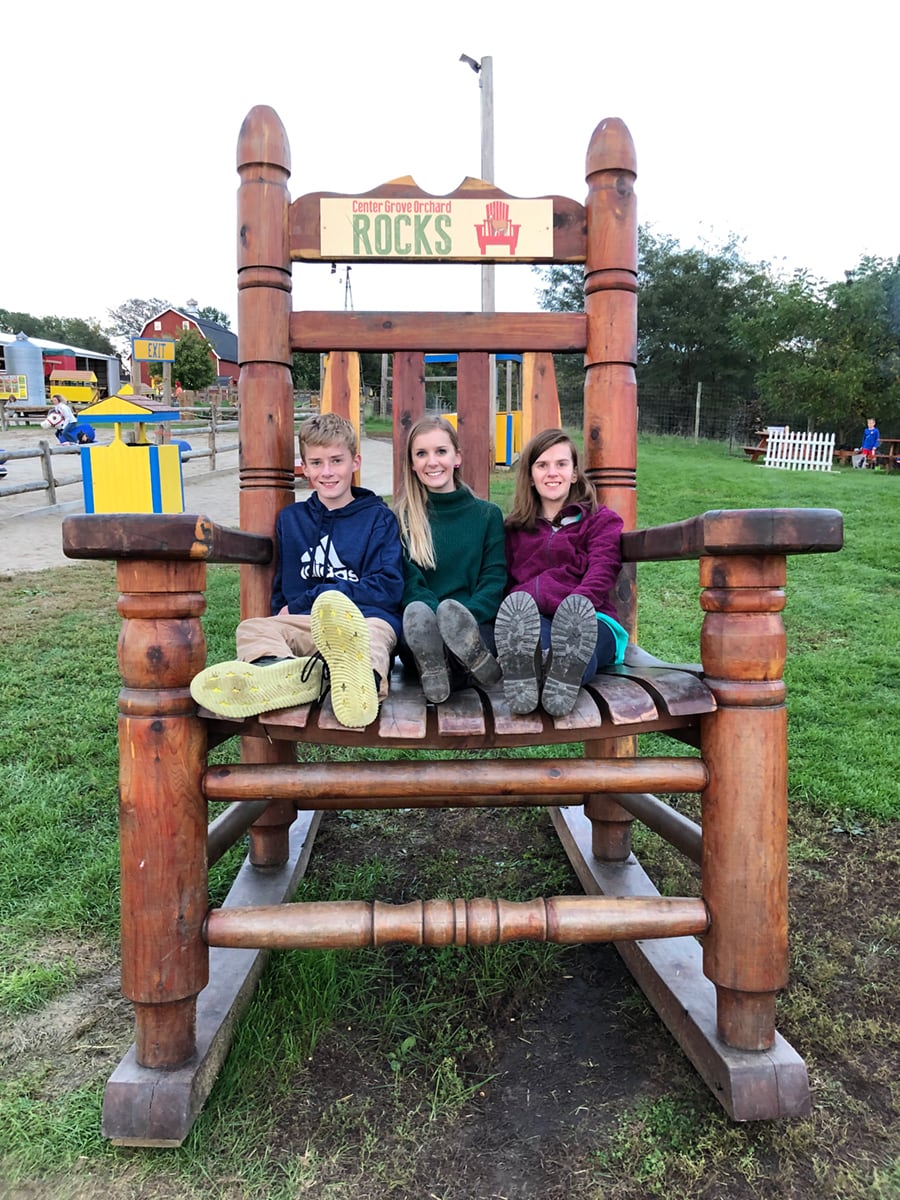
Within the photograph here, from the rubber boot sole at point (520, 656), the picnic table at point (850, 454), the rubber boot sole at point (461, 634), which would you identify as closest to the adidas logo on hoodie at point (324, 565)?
the rubber boot sole at point (461, 634)

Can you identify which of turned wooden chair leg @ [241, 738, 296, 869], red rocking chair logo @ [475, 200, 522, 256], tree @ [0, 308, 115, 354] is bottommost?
turned wooden chair leg @ [241, 738, 296, 869]

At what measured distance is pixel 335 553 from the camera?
200 cm

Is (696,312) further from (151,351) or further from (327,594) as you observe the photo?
(327,594)

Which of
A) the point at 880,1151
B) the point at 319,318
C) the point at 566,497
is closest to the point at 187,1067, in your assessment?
the point at 880,1151

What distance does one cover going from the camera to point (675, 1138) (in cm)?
135

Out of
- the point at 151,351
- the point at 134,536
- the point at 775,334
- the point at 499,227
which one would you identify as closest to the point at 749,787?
the point at 134,536

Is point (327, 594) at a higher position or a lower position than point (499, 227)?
lower

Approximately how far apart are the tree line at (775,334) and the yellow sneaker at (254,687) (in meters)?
19.7

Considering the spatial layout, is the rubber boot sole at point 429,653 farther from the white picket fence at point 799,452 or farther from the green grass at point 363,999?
the white picket fence at point 799,452

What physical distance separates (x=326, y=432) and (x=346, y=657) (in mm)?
846

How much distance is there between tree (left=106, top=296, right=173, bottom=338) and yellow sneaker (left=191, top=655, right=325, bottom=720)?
60.7m

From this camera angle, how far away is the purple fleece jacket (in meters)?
1.87

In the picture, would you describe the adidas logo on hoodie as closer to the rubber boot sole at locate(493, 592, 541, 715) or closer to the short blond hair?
the short blond hair

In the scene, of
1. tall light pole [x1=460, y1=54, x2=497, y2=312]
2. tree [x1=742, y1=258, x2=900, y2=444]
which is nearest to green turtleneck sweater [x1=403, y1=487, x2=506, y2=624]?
tall light pole [x1=460, y1=54, x2=497, y2=312]
